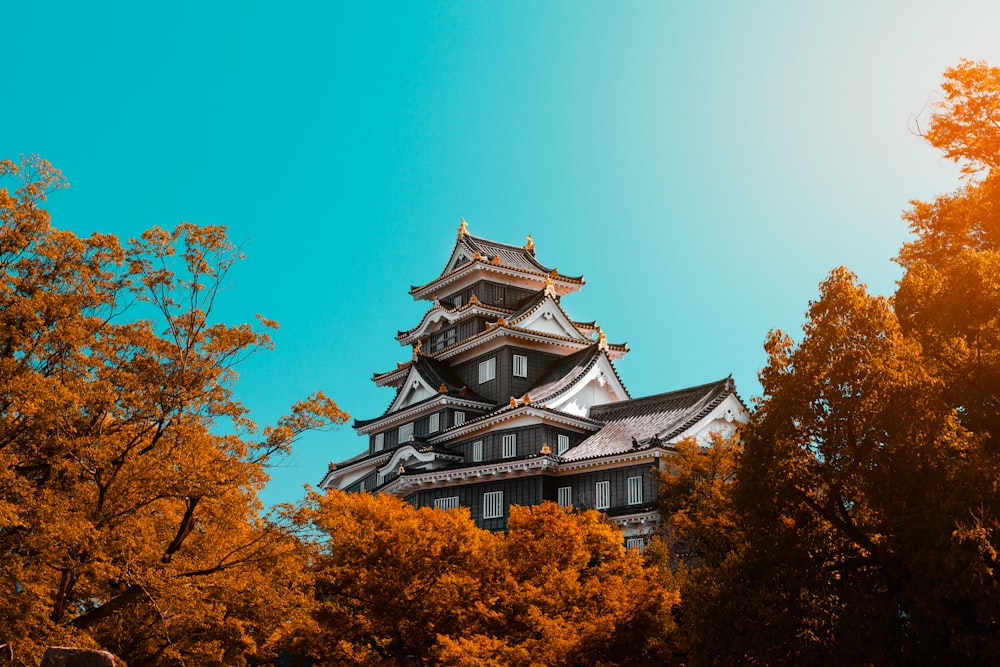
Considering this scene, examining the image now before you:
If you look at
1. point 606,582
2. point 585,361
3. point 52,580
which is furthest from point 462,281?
point 52,580

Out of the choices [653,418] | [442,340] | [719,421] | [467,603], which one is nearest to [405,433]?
[442,340]

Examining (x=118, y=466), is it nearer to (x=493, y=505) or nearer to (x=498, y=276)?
(x=493, y=505)

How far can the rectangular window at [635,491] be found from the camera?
3797cm

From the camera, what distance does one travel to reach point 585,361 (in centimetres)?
4584

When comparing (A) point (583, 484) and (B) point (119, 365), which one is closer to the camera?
(B) point (119, 365)

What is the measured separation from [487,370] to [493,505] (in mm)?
8356

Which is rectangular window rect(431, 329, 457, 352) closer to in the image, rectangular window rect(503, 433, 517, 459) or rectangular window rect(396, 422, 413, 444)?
rectangular window rect(396, 422, 413, 444)

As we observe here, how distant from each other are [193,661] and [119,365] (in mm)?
6962

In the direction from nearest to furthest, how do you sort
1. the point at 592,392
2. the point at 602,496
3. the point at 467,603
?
the point at 467,603 → the point at 602,496 → the point at 592,392

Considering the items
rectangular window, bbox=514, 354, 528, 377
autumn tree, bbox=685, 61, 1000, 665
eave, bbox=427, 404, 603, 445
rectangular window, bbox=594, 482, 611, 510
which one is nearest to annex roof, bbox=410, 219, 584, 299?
rectangular window, bbox=514, 354, 528, 377

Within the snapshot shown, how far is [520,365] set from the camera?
47.1 meters

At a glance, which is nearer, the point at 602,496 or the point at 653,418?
the point at 602,496

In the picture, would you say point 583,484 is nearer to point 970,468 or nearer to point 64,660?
point 970,468

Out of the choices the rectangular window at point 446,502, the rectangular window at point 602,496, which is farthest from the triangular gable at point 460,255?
the rectangular window at point 602,496
